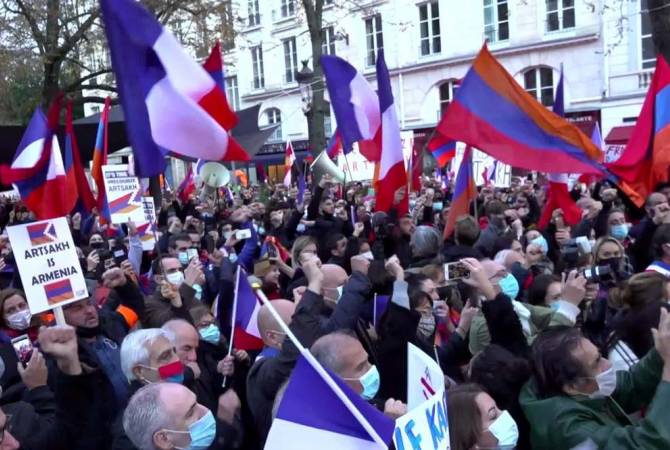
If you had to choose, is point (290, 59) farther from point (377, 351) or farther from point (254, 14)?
point (377, 351)

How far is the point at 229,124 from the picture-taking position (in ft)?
19.3

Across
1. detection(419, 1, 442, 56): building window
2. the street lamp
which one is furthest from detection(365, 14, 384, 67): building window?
the street lamp

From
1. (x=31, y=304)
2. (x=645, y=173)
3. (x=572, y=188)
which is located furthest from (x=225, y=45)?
(x=31, y=304)

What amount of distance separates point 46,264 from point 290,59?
115 ft

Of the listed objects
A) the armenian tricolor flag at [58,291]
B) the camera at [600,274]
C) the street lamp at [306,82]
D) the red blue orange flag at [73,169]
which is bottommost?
the camera at [600,274]

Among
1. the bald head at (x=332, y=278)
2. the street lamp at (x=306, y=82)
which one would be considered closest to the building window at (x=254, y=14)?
the street lamp at (x=306, y=82)

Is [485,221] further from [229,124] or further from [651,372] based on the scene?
[651,372]

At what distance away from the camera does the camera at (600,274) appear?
15.9ft

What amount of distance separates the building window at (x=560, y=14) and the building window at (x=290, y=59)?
46.3 ft

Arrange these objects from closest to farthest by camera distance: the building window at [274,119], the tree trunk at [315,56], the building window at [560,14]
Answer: the tree trunk at [315,56]
the building window at [560,14]
the building window at [274,119]

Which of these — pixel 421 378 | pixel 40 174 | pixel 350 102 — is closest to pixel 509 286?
pixel 421 378

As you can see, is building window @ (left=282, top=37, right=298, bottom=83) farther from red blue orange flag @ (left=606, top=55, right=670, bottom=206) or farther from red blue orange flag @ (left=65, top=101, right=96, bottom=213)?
red blue orange flag @ (left=606, top=55, right=670, bottom=206)

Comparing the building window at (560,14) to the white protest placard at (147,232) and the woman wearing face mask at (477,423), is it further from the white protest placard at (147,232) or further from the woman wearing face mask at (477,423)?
the woman wearing face mask at (477,423)

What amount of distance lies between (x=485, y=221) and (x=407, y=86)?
24.5m
